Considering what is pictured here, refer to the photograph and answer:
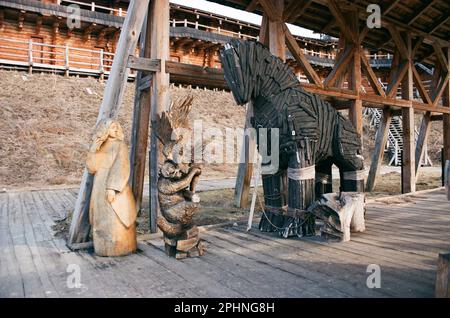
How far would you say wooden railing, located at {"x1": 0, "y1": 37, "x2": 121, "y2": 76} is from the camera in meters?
16.3

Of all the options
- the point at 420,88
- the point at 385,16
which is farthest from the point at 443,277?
the point at 420,88

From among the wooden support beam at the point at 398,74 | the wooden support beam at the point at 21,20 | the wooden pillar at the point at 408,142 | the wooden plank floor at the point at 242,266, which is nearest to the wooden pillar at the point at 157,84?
the wooden plank floor at the point at 242,266

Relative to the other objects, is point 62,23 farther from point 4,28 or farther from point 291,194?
point 291,194

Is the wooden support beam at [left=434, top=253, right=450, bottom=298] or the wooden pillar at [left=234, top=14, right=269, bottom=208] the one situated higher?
the wooden pillar at [left=234, top=14, right=269, bottom=208]

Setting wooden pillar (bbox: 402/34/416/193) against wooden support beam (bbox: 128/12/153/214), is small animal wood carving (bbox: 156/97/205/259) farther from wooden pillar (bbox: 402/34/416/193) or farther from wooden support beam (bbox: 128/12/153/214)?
wooden pillar (bbox: 402/34/416/193)

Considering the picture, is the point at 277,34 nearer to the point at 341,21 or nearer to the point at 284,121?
the point at 341,21

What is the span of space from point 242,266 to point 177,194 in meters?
0.99

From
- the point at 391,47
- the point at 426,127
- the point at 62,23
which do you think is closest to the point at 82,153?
the point at 62,23

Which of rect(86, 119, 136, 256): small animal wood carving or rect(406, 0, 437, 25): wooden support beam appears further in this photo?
rect(406, 0, 437, 25): wooden support beam

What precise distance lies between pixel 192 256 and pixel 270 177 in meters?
1.59

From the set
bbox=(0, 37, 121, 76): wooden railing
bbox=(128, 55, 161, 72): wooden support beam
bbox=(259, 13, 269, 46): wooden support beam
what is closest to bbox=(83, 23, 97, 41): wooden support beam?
bbox=(0, 37, 121, 76): wooden railing

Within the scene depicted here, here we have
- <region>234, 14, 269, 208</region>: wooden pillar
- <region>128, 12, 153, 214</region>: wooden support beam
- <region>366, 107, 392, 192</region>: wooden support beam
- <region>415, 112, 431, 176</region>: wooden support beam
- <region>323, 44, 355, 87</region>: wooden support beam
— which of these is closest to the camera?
<region>128, 12, 153, 214</region>: wooden support beam

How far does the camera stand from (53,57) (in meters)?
18.2

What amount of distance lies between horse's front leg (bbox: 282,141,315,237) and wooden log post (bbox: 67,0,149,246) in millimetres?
2303
